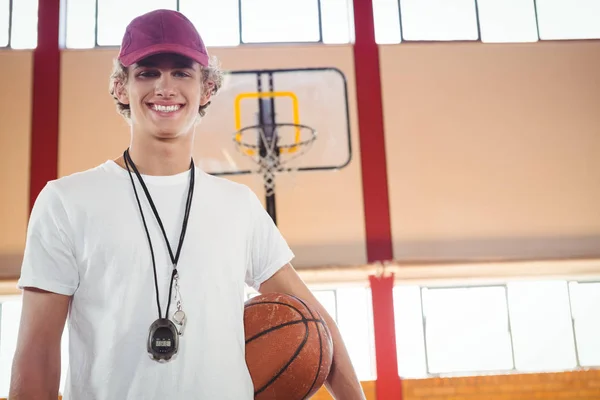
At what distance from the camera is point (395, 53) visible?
5.30m

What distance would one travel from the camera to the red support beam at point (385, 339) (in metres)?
4.71

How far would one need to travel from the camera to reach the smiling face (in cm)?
97

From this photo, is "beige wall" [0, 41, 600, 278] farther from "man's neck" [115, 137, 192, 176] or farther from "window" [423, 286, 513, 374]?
"man's neck" [115, 137, 192, 176]

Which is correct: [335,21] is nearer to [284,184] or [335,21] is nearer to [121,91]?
[284,184]

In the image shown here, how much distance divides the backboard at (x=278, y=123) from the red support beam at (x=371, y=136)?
173mm

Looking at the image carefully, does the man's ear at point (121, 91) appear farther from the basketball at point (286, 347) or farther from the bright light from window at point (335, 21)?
the bright light from window at point (335, 21)

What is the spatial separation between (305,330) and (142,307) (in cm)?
33

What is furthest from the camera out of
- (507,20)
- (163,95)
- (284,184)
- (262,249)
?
(507,20)

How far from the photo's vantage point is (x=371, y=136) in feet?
16.7

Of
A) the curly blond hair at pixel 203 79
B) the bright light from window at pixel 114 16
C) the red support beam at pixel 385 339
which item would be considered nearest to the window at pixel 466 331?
the red support beam at pixel 385 339

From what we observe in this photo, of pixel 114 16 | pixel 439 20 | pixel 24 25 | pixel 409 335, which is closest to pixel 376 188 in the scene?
pixel 409 335

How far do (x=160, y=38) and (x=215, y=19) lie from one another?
184 inches

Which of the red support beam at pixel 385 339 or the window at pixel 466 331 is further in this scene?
the window at pixel 466 331

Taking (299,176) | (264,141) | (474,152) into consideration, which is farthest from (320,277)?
(474,152)
